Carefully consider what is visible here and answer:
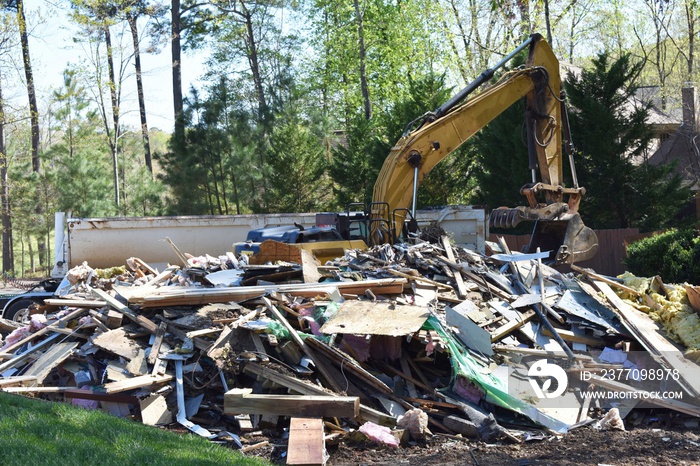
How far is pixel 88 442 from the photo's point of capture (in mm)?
5809

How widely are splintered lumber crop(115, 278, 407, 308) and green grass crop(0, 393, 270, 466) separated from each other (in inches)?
85.9

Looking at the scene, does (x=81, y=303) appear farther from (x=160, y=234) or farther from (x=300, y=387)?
(x=160, y=234)

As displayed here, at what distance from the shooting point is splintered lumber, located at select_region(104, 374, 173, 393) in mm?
7562

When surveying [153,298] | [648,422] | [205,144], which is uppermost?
[205,144]

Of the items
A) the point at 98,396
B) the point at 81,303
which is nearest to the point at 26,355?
the point at 81,303

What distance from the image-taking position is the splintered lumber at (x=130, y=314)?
340 inches

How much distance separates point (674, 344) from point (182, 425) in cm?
586

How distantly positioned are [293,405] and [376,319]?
5.11 ft

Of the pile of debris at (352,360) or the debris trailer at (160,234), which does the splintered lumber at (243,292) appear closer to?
the pile of debris at (352,360)

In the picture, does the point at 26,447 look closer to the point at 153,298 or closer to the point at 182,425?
the point at 182,425

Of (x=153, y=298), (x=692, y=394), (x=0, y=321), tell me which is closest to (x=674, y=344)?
(x=692, y=394)

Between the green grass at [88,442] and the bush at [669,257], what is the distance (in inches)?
450

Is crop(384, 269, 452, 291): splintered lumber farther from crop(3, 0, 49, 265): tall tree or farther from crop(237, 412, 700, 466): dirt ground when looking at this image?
crop(3, 0, 49, 265): tall tree

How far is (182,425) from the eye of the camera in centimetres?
731
